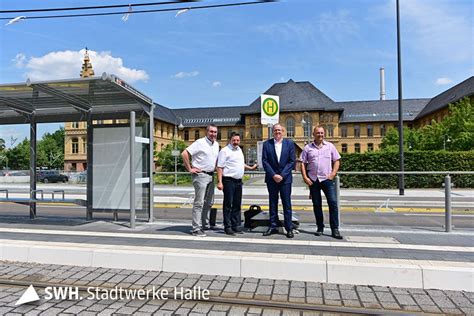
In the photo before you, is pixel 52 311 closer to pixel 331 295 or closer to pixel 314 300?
pixel 314 300

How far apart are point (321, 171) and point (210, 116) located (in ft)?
303

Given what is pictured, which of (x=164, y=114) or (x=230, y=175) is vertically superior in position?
(x=164, y=114)

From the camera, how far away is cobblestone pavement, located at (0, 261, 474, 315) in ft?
12.6

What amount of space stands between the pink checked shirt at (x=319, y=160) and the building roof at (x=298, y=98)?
239ft

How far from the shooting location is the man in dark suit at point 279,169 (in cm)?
654

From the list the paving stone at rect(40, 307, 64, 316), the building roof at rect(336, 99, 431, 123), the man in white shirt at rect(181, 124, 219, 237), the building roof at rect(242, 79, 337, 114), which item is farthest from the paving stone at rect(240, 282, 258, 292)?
the building roof at rect(336, 99, 431, 123)

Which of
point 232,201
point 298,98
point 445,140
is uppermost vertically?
point 298,98

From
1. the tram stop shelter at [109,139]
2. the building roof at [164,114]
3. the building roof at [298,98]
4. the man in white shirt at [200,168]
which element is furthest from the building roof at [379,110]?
the man in white shirt at [200,168]

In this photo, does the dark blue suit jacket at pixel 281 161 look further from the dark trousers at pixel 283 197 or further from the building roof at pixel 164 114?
the building roof at pixel 164 114

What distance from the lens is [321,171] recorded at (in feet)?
21.5

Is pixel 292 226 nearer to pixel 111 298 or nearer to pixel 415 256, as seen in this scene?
pixel 415 256

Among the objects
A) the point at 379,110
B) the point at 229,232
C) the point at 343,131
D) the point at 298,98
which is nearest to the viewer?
the point at 229,232

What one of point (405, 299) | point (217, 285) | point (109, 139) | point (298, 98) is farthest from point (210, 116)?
point (405, 299)

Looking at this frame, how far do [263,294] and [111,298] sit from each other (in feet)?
5.72
